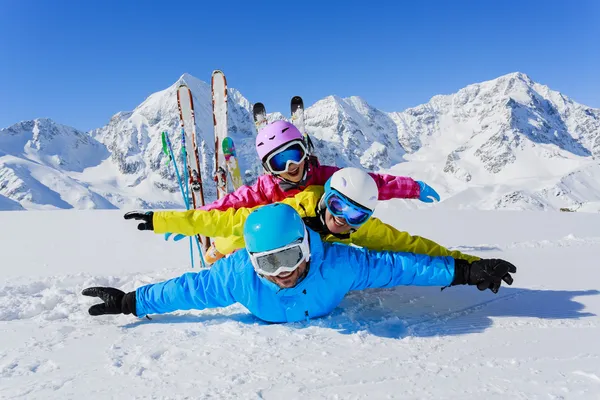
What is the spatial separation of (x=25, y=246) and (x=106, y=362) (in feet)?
18.5

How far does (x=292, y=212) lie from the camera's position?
2596mm

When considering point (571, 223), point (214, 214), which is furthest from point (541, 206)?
point (214, 214)

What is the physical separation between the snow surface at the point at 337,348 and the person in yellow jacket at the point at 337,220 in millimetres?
445

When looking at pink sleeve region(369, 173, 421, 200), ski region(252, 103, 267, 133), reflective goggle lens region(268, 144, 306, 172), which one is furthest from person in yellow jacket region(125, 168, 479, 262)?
ski region(252, 103, 267, 133)

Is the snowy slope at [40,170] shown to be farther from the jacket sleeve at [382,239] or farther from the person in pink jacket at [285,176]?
the jacket sleeve at [382,239]

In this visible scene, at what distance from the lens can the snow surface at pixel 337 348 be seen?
2.01 meters

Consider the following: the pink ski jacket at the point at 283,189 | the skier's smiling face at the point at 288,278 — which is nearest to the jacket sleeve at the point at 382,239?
the pink ski jacket at the point at 283,189

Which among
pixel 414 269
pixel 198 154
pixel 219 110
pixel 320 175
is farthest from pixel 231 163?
pixel 414 269

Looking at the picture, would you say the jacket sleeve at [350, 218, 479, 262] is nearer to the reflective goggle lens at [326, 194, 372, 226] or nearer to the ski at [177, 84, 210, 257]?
the reflective goggle lens at [326, 194, 372, 226]

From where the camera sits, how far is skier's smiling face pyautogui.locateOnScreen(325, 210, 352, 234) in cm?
314

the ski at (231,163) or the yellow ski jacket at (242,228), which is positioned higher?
the ski at (231,163)

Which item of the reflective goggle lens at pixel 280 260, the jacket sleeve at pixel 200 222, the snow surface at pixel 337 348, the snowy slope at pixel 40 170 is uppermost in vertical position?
the snowy slope at pixel 40 170

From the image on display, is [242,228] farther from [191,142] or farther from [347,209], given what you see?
[191,142]

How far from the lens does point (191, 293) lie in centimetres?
283
